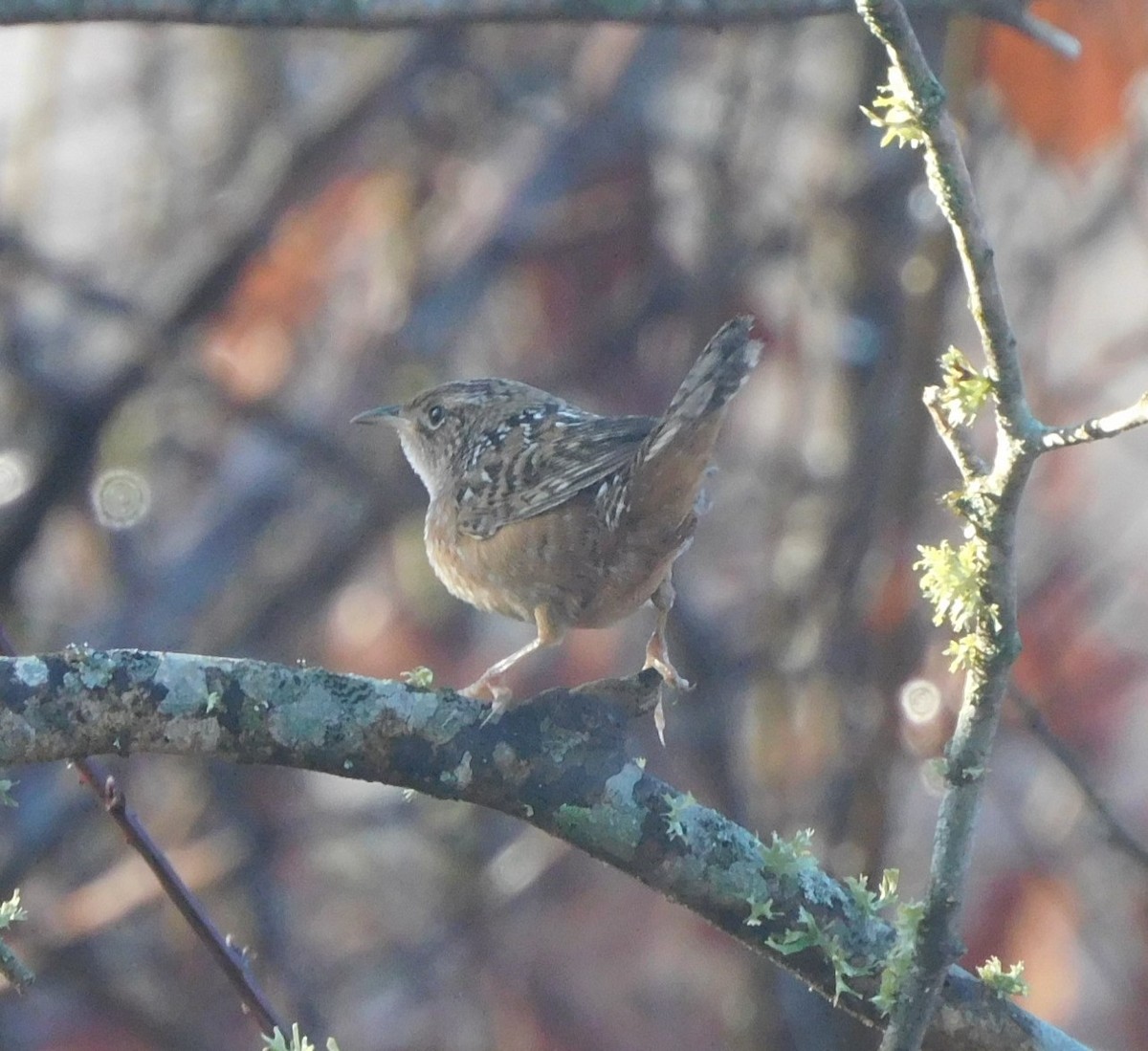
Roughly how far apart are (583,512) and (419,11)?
1219 mm

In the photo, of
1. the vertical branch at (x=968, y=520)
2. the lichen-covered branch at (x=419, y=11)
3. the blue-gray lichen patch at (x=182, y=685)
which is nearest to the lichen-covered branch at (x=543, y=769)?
the blue-gray lichen patch at (x=182, y=685)

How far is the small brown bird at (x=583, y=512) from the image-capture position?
3285 millimetres

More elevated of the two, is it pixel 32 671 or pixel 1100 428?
pixel 1100 428

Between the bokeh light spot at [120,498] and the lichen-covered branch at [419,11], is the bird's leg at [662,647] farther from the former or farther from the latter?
the bokeh light spot at [120,498]

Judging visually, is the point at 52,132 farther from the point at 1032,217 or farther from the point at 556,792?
the point at 556,792

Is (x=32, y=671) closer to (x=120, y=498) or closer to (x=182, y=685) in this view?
(x=182, y=685)

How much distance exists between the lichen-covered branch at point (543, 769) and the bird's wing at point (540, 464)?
1.05 metres

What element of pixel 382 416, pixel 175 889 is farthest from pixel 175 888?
pixel 382 416

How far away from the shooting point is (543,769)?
2740mm

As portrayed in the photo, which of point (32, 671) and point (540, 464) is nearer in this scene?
point (32, 671)

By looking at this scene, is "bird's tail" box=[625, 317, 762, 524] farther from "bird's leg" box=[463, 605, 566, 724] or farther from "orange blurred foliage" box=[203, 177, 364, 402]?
"orange blurred foliage" box=[203, 177, 364, 402]

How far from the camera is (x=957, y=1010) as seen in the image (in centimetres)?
273

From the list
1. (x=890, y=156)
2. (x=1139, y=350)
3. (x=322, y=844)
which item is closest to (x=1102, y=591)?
(x=1139, y=350)

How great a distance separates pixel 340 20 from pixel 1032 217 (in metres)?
5.38
